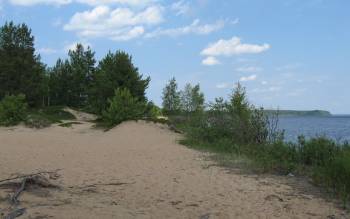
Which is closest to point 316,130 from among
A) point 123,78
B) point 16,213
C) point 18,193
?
point 123,78

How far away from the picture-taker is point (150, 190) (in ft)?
30.4

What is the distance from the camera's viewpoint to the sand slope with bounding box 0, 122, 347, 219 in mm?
7473

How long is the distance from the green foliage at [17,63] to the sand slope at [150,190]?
120 ft

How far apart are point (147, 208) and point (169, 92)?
56239 millimetres

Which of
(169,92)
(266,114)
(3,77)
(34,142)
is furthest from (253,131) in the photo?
(169,92)

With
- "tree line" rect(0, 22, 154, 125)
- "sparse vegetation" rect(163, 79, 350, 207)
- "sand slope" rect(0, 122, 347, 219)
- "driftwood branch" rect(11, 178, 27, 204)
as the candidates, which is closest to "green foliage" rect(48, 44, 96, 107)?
"tree line" rect(0, 22, 154, 125)

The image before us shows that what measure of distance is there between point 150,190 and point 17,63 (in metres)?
44.5

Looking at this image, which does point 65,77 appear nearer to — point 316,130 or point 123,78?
point 123,78

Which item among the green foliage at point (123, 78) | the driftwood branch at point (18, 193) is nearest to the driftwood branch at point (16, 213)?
the driftwood branch at point (18, 193)

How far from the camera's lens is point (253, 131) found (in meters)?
19.6

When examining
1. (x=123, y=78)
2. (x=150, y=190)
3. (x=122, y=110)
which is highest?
(x=123, y=78)

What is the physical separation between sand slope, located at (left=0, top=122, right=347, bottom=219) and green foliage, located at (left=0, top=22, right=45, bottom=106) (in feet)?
120

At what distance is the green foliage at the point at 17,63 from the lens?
49750mm

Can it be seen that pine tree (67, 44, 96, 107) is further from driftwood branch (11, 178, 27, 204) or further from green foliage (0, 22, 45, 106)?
driftwood branch (11, 178, 27, 204)
